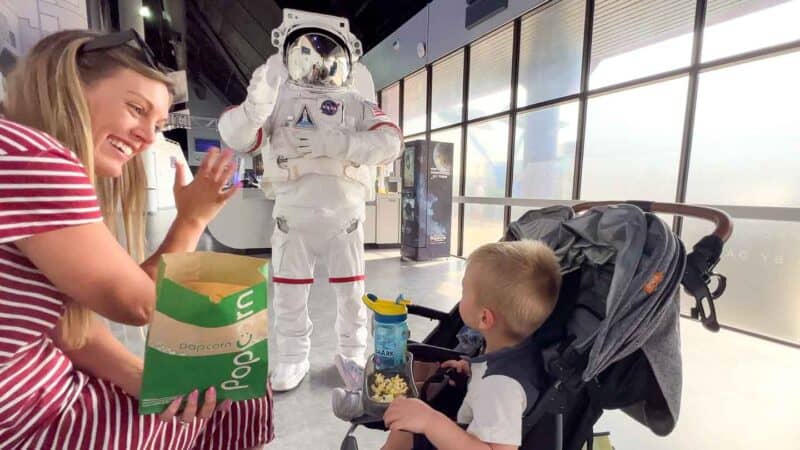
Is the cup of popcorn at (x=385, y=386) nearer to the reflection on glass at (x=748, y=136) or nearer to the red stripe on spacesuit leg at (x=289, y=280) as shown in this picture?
the red stripe on spacesuit leg at (x=289, y=280)

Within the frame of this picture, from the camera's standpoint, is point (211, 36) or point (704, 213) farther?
point (211, 36)

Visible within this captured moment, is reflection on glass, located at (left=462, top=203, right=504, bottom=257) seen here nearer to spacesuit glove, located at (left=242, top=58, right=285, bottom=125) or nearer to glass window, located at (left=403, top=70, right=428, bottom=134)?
glass window, located at (left=403, top=70, right=428, bottom=134)

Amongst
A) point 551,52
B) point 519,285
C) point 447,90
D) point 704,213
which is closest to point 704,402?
point 704,213

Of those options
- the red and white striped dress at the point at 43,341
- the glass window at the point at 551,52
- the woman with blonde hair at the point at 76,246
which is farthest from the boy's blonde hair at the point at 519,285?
the glass window at the point at 551,52

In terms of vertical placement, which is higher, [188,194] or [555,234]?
[188,194]

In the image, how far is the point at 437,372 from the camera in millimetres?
1063

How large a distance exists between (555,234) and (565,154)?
3428 mm

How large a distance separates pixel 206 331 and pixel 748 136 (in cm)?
365

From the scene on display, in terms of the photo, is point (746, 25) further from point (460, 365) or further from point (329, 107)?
point (460, 365)

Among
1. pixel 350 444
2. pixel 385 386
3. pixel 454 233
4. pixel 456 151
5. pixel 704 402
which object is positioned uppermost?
pixel 456 151

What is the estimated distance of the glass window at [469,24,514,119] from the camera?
15.5 feet

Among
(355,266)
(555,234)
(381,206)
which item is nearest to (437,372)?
(555,234)

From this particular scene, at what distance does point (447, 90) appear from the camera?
19.3ft

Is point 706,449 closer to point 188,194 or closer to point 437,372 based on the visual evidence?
point 437,372
